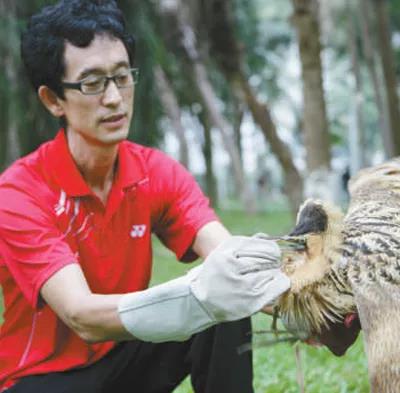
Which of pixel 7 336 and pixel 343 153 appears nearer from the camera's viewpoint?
pixel 7 336

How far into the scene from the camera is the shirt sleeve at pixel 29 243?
101 inches

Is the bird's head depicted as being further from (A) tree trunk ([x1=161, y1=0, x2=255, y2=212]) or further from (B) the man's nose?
(A) tree trunk ([x1=161, y1=0, x2=255, y2=212])

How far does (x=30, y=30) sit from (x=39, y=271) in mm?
936

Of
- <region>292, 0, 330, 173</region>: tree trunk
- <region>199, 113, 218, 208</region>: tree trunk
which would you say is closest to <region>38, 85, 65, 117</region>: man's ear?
<region>292, 0, 330, 173</region>: tree trunk

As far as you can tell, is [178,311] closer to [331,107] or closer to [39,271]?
[39,271]

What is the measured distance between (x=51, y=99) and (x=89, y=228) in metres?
0.51

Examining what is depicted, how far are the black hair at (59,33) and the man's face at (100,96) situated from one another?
31mm

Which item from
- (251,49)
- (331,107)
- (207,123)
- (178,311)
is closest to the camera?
(178,311)

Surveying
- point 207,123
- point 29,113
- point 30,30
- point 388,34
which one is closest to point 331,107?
point 207,123

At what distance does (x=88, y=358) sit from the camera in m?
2.94

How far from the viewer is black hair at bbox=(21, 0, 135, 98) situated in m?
2.87

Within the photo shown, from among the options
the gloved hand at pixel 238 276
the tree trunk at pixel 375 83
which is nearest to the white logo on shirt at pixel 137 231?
the gloved hand at pixel 238 276

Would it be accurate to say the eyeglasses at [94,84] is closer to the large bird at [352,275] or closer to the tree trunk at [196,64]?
the large bird at [352,275]

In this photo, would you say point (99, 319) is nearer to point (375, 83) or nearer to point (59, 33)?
point (59, 33)
